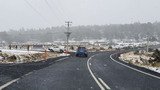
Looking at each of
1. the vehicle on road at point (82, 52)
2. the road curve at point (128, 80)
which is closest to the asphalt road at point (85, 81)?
the road curve at point (128, 80)

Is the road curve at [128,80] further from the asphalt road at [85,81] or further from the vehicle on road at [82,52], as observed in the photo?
the vehicle on road at [82,52]

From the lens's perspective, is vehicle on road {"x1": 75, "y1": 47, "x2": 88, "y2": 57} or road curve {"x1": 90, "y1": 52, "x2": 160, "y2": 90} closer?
road curve {"x1": 90, "y1": 52, "x2": 160, "y2": 90}

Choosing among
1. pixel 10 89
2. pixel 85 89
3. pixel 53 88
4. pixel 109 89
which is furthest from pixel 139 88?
pixel 10 89

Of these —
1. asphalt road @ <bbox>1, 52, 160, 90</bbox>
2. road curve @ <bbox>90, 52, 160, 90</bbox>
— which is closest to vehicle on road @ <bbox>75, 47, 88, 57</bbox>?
road curve @ <bbox>90, 52, 160, 90</bbox>

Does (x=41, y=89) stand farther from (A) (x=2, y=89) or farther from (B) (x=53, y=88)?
(A) (x=2, y=89)

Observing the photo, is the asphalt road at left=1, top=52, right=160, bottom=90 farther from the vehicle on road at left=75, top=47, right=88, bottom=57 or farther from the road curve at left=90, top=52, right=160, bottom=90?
the vehicle on road at left=75, top=47, right=88, bottom=57

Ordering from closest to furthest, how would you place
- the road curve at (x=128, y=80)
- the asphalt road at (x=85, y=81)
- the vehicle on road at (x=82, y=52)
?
the asphalt road at (x=85, y=81), the road curve at (x=128, y=80), the vehicle on road at (x=82, y=52)

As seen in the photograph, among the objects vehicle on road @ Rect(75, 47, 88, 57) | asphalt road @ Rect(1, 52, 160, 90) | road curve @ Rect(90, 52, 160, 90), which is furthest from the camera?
vehicle on road @ Rect(75, 47, 88, 57)

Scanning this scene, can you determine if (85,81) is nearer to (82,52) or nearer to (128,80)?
(128,80)

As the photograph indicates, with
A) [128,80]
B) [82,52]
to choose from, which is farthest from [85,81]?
[82,52]

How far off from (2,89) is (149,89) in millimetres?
5131

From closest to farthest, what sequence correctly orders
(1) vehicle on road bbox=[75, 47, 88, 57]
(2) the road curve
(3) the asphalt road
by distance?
(3) the asphalt road → (2) the road curve → (1) vehicle on road bbox=[75, 47, 88, 57]

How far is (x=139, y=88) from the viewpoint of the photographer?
41.0 feet

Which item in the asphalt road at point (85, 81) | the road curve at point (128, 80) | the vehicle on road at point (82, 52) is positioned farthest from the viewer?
the vehicle on road at point (82, 52)
